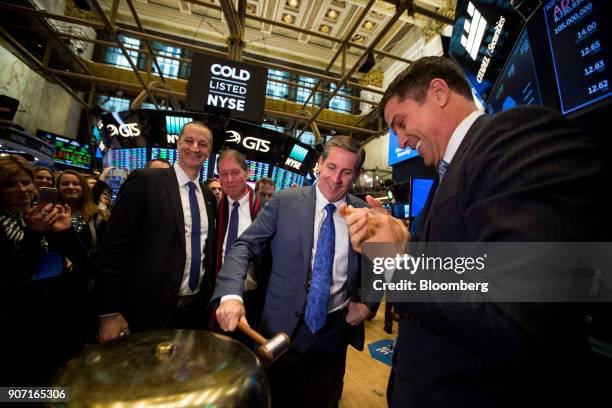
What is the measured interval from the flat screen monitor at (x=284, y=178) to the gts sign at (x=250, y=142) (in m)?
0.53

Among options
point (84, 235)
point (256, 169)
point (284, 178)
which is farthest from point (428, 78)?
point (284, 178)

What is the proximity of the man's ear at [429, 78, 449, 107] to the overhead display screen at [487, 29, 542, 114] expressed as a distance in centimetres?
106

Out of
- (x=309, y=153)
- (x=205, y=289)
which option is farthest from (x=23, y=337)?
(x=309, y=153)

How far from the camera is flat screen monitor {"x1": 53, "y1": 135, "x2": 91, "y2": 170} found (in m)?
9.74

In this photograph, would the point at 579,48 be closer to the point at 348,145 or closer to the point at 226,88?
the point at 348,145

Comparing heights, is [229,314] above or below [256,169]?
below

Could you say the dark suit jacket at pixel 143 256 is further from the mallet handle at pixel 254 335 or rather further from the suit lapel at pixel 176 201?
the mallet handle at pixel 254 335

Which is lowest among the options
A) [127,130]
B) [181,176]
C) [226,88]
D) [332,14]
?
[181,176]

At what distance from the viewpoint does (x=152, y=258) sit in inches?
75.6

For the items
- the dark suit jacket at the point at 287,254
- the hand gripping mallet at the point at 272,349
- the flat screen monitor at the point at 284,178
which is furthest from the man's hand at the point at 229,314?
the flat screen monitor at the point at 284,178

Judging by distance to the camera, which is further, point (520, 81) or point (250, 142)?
point (250, 142)

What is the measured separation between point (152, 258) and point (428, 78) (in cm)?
201

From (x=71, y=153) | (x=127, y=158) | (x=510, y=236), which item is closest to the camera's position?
(x=510, y=236)

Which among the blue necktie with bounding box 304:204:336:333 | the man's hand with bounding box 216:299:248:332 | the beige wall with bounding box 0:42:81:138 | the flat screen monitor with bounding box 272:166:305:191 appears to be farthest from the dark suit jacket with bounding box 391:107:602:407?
the beige wall with bounding box 0:42:81:138
